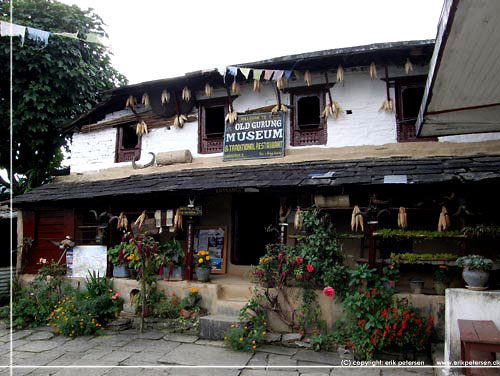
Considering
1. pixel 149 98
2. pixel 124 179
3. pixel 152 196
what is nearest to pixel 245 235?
pixel 152 196

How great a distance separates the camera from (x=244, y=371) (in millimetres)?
5945

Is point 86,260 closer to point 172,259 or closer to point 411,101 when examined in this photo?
point 172,259

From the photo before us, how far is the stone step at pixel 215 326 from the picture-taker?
24.5 feet

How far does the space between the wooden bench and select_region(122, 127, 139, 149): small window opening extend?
10.2m

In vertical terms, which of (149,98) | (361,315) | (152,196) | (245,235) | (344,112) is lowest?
(361,315)

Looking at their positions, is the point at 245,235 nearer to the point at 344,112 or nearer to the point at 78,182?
the point at 344,112

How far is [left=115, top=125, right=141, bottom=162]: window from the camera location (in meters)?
11.7

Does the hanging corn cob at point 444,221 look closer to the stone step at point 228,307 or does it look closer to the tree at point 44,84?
the stone step at point 228,307

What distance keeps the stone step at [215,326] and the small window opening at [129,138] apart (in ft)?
21.9

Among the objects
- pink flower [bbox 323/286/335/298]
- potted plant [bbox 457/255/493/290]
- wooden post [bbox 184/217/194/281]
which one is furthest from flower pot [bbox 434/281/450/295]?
wooden post [bbox 184/217/194/281]

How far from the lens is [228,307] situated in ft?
27.4

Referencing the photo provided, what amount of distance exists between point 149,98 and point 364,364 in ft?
28.4

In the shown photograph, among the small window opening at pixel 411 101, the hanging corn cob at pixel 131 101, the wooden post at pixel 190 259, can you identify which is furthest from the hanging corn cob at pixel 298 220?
the hanging corn cob at pixel 131 101

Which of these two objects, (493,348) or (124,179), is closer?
(493,348)
